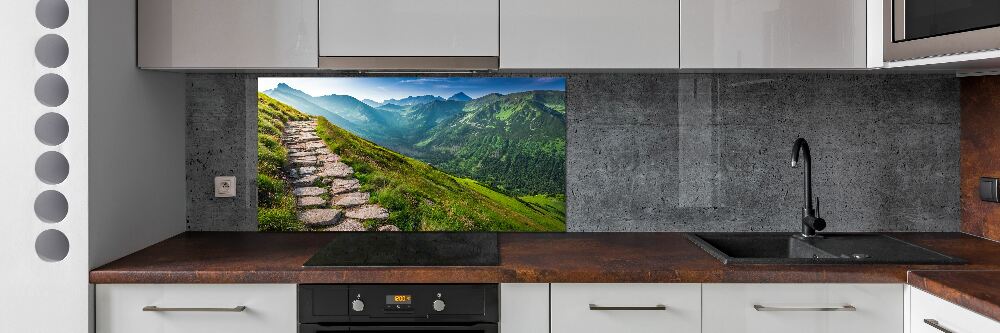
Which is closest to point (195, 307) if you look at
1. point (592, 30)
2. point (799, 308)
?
point (592, 30)

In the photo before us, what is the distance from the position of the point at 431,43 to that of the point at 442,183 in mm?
608

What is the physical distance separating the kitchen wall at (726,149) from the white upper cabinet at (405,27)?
1.69 feet

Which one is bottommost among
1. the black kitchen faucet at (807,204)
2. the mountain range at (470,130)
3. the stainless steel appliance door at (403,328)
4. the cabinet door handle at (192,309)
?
the stainless steel appliance door at (403,328)

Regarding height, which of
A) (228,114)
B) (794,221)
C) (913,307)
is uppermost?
(228,114)

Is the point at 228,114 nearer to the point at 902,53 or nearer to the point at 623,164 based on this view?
the point at 623,164

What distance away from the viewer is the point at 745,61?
2.21 metres

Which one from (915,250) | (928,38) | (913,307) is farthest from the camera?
(915,250)

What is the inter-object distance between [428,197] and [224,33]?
89 centimetres

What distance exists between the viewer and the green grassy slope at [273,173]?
2.59 m

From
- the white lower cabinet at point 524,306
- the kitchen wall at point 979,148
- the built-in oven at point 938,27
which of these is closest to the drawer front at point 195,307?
the white lower cabinet at point 524,306

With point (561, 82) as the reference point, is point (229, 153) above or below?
below

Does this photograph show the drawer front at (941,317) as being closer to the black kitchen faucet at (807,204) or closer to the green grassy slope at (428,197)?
the black kitchen faucet at (807,204)

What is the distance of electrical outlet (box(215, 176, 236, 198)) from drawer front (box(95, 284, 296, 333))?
700 millimetres

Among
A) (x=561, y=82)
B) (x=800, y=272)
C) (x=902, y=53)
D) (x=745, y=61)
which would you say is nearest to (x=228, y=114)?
(x=561, y=82)
